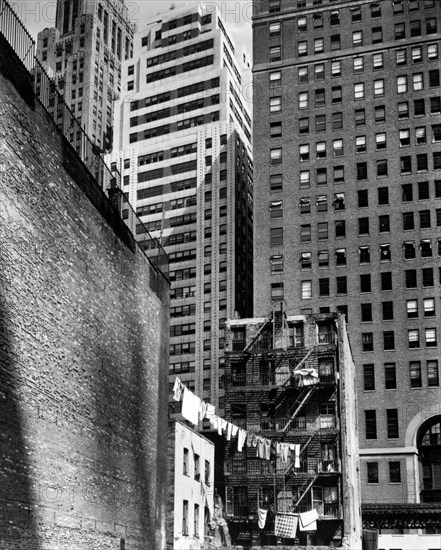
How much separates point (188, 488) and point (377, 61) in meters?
73.0

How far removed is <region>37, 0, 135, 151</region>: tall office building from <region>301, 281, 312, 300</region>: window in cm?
6589

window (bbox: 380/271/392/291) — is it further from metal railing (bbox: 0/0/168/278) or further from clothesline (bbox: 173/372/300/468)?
metal railing (bbox: 0/0/168/278)

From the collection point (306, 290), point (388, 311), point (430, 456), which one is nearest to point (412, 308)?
point (388, 311)

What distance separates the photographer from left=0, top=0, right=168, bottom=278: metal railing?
33.3 meters

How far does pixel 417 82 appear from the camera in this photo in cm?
11338

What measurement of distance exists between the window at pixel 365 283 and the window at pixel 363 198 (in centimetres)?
858

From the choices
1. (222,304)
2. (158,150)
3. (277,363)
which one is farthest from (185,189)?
(277,363)

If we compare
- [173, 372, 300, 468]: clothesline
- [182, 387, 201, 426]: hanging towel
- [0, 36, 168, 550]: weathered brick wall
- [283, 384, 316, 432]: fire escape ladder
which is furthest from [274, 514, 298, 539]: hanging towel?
[0, 36, 168, 550]: weathered brick wall

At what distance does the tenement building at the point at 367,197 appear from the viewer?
3903 inches

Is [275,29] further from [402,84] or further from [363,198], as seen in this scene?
[363,198]

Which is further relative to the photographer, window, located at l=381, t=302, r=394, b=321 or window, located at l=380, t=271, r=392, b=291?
window, located at l=380, t=271, r=392, b=291

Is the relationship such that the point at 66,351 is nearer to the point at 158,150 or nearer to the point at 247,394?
the point at 247,394

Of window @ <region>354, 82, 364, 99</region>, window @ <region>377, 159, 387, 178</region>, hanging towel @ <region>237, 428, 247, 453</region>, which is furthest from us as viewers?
window @ <region>354, 82, 364, 99</region>

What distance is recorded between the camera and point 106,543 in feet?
126
